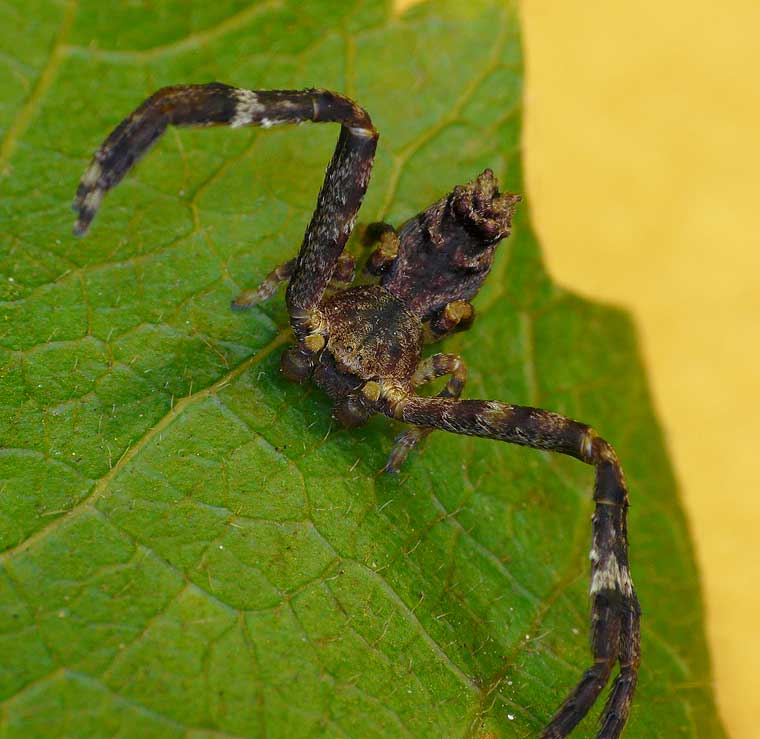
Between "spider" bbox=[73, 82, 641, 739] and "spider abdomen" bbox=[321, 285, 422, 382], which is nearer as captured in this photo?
"spider" bbox=[73, 82, 641, 739]

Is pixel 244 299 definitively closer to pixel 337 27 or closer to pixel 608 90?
pixel 337 27

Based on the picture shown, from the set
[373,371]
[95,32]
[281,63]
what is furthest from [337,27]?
[373,371]

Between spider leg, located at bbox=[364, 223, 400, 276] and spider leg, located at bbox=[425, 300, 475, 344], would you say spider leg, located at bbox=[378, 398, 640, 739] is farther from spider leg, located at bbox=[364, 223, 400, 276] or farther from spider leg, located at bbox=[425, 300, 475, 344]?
spider leg, located at bbox=[364, 223, 400, 276]

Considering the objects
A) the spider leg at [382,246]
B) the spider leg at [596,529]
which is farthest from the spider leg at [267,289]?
the spider leg at [596,529]

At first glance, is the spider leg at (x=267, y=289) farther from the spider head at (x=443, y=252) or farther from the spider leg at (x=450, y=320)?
the spider leg at (x=450, y=320)

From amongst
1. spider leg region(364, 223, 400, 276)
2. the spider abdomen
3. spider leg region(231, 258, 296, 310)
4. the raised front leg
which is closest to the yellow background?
spider leg region(364, 223, 400, 276)

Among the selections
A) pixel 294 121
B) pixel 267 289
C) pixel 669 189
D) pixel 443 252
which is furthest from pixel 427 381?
pixel 669 189

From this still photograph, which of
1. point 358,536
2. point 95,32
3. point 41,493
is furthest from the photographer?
point 95,32
